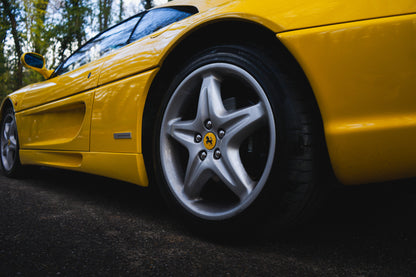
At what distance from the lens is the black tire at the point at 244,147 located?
100cm

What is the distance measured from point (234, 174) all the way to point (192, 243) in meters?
0.33

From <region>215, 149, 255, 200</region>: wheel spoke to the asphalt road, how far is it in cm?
20

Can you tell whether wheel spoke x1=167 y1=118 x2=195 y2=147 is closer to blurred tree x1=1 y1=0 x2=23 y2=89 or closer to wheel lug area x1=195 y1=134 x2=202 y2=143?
wheel lug area x1=195 y1=134 x2=202 y2=143

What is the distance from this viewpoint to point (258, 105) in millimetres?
1104

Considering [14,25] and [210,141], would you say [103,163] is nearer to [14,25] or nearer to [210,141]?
[210,141]

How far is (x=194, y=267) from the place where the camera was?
0.94m

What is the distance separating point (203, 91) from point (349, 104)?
23.1 inches

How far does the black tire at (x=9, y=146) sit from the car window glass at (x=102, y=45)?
76 centimetres

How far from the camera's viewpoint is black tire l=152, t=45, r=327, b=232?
999 mm

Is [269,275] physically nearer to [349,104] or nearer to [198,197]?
[198,197]

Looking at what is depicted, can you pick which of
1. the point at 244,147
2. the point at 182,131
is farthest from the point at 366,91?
the point at 182,131

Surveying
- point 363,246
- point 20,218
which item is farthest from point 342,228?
point 20,218

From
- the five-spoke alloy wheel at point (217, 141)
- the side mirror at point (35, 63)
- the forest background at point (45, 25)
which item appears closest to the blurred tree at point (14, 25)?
the forest background at point (45, 25)

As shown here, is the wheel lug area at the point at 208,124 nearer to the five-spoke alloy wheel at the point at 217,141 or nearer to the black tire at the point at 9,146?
the five-spoke alloy wheel at the point at 217,141
